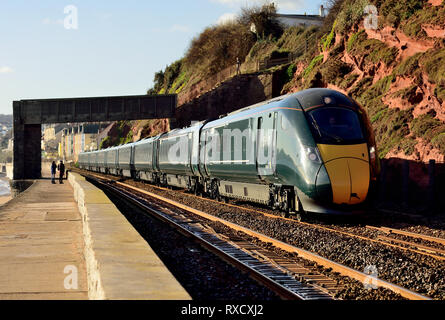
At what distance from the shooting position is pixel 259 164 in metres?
15.3

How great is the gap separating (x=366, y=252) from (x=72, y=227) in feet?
25.1

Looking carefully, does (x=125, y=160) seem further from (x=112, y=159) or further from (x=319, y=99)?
(x=319, y=99)

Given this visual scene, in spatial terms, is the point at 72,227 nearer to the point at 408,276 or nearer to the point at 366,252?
the point at 366,252

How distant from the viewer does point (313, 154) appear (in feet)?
Result: 41.7

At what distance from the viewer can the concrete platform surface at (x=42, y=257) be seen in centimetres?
691

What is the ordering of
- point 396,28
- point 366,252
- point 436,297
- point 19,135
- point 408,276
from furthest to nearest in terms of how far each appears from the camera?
point 19,135 < point 396,28 < point 366,252 < point 408,276 < point 436,297

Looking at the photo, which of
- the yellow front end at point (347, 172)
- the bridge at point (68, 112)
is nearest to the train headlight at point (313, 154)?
the yellow front end at point (347, 172)

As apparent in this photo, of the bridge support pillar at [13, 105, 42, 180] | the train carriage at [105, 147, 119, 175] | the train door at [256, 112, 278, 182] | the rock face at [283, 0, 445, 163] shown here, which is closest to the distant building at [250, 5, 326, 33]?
the train carriage at [105, 147, 119, 175]

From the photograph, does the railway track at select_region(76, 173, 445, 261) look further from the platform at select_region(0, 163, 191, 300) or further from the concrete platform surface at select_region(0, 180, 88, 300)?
the concrete platform surface at select_region(0, 180, 88, 300)

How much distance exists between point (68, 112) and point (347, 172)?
45368mm

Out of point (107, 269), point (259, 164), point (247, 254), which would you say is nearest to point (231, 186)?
point (259, 164)

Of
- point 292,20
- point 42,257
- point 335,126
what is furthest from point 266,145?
point 292,20

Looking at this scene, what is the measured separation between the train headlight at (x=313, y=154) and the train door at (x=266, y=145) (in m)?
1.56

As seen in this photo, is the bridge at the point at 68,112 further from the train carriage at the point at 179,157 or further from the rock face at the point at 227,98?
the train carriage at the point at 179,157
